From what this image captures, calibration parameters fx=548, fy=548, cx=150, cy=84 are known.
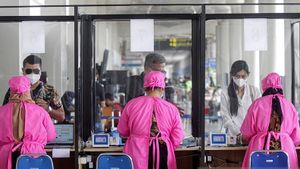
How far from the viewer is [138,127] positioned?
4719mm

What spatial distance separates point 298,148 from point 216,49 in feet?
35.9

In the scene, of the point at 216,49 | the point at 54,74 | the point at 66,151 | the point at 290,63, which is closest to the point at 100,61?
the point at 54,74

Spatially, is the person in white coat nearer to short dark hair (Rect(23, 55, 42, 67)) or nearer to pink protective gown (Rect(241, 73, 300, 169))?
pink protective gown (Rect(241, 73, 300, 169))

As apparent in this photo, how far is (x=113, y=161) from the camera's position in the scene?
4383mm

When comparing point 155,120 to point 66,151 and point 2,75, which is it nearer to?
point 66,151

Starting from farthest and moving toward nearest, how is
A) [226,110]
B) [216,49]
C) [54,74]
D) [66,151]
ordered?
[216,49] → [54,74] → [226,110] → [66,151]

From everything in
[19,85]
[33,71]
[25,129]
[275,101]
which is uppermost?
[33,71]

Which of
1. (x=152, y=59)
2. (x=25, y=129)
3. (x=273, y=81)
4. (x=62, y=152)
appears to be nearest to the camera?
(x=25, y=129)

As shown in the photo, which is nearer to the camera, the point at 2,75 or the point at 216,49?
the point at 2,75

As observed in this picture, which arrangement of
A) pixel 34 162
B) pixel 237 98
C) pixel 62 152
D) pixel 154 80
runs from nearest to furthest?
pixel 34 162
pixel 154 80
pixel 62 152
pixel 237 98

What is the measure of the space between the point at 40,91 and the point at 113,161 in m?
1.42

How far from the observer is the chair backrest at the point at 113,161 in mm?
4359

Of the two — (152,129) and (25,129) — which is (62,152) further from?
(152,129)

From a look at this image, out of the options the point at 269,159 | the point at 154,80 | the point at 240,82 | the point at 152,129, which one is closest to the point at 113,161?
the point at 152,129
